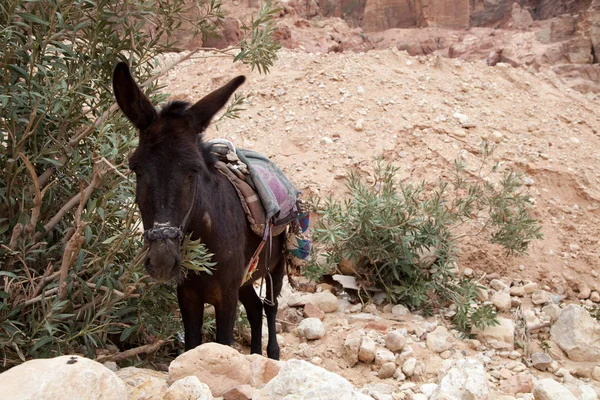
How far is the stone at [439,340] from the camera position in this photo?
5.42 meters

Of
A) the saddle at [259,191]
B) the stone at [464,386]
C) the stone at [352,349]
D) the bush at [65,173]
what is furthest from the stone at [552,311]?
the bush at [65,173]

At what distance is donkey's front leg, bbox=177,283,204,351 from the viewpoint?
3.88m

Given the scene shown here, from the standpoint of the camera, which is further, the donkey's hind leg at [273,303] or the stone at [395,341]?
the stone at [395,341]

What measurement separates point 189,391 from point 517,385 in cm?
284

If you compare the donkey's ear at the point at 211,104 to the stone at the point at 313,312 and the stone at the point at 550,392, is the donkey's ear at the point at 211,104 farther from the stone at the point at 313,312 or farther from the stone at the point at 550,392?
the stone at the point at 313,312

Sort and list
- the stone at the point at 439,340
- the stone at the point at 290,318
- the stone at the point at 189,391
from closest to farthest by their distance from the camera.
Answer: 1. the stone at the point at 189,391
2. the stone at the point at 439,340
3. the stone at the point at 290,318

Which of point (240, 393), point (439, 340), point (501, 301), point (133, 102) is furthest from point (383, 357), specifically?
point (133, 102)

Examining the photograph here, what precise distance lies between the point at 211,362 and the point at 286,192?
189 cm

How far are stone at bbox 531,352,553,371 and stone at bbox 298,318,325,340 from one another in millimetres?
2010

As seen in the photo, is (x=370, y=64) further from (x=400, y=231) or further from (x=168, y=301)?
(x=168, y=301)

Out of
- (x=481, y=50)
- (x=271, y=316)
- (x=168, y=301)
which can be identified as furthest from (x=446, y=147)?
(x=481, y=50)

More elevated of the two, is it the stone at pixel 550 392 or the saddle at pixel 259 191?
the saddle at pixel 259 191

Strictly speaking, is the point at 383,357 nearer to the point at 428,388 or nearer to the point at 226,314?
the point at 428,388

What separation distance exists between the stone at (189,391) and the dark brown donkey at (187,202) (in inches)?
20.6
